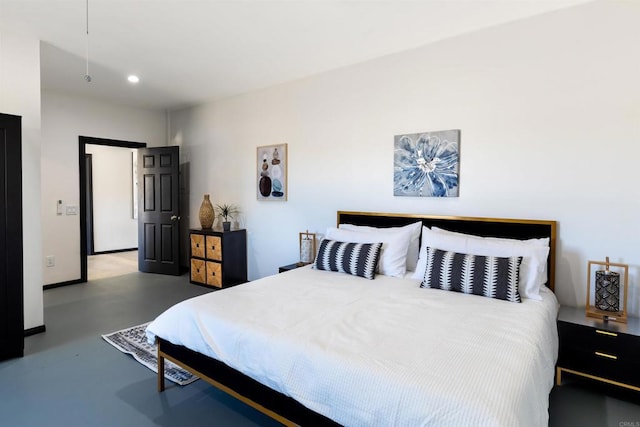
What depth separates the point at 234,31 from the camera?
119 inches

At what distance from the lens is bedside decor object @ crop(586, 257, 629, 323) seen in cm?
237

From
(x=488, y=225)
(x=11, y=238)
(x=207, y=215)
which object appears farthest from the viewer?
(x=207, y=215)

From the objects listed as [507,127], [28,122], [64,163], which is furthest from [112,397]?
[64,163]

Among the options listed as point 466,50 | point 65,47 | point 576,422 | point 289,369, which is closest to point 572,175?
point 466,50

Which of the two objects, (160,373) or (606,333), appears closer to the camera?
(606,333)

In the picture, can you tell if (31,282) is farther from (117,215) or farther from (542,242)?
(117,215)

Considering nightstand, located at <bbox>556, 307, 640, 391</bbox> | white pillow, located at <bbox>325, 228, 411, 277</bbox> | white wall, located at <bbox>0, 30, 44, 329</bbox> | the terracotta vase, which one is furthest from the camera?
the terracotta vase

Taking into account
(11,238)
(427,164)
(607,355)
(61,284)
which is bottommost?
(61,284)

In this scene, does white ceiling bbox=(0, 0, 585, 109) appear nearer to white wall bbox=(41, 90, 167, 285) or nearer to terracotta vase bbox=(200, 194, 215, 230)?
white wall bbox=(41, 90, 167, 285)

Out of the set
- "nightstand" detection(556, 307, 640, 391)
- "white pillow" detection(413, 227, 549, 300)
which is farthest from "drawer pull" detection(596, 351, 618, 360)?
"white pillow" detection(413, 227, 549, 300)

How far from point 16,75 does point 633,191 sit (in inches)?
193

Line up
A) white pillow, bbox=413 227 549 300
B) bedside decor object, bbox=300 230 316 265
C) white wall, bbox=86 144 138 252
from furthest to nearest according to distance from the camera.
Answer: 1. white wall, bbox=86 144 138 252
2. bedside decor object, bbox=300 230 316 265
3. white pillow, bbox=413 227 549 300

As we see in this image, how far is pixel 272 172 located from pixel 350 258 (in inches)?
77.7

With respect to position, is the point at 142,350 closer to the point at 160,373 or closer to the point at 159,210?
the point at 160,373
